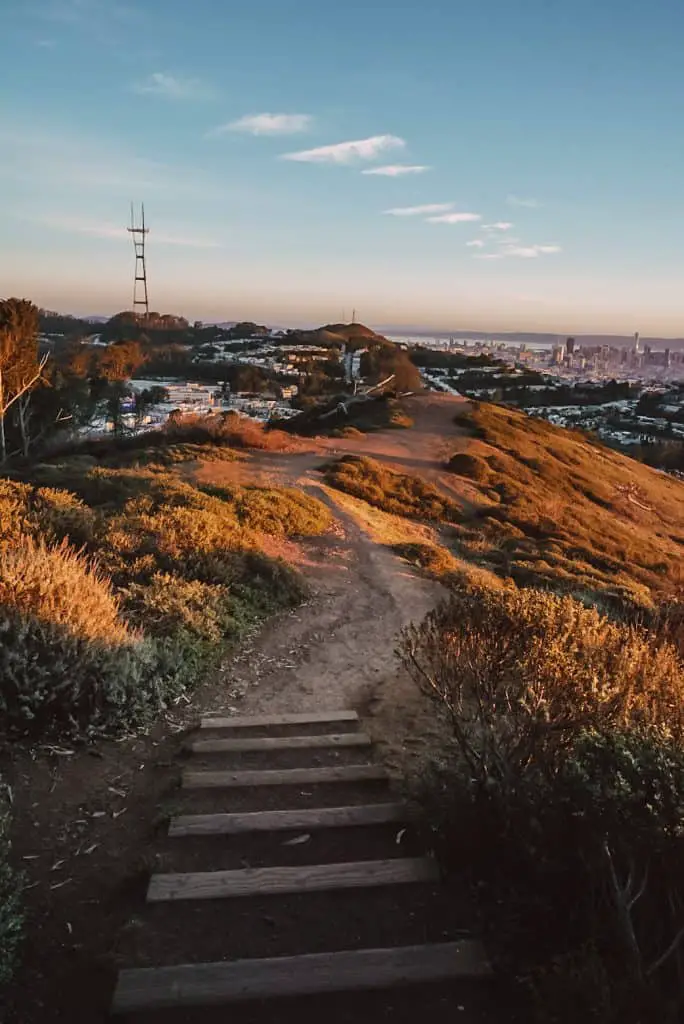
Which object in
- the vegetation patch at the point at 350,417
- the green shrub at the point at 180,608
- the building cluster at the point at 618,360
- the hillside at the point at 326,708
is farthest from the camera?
the building cluster at the point at 618,360

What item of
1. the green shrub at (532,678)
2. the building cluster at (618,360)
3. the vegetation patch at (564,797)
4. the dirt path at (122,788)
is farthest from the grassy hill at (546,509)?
the building cluster at (618,360)

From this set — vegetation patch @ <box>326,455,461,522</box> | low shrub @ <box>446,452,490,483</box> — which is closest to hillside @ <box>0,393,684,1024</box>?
vegetation patch @ <box>326,455,461,522</box>

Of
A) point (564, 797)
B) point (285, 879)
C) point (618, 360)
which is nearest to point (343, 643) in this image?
point (285, 879)

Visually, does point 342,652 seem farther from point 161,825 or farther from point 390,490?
point 390,490

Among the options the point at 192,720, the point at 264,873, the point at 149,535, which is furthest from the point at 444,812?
the point at 149,535

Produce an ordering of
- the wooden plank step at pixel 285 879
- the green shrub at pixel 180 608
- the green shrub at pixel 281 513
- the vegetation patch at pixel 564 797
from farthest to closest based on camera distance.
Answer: the green shrub at pixel 281 513 < the green shrub at pixel 180 608 < the wooden plank step at pixel 285 879 < the vegetation patch at pixel 564 797

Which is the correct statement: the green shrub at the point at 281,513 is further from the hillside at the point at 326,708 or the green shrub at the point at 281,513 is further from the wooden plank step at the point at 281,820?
the wooden plank step at the point at 281,820
